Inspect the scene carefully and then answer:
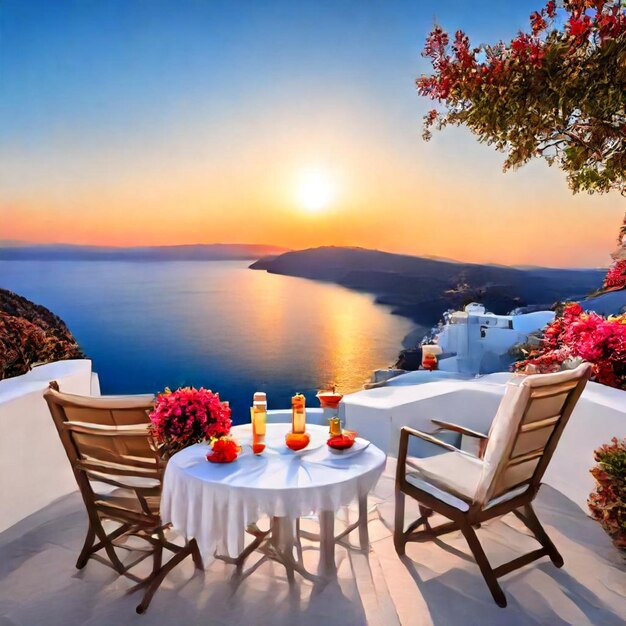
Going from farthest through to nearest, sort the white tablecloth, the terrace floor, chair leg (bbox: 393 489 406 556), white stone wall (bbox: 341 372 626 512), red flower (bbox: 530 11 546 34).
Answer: red flower (bbox: 530 11 546 34)
white stone wall (bbox: 341 372 626 512)
chair leg (bbox: 393 489 406 556)
the terrace floor
the white tablecloth

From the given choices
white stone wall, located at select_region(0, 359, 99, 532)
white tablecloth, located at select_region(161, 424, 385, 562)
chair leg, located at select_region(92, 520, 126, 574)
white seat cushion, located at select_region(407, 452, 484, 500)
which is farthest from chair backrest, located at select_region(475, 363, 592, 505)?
white stone wall, located at select_region(0, 359, 99, 532)

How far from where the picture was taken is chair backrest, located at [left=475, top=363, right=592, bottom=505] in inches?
81.6

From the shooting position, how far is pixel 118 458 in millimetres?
2135

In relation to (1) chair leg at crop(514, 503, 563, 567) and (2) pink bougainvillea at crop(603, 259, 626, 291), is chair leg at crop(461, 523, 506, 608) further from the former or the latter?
(2) pink bougainvillea at crop(603, 259, 626, 291)

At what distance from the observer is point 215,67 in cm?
662

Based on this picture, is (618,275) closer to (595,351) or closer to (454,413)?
(595,351)

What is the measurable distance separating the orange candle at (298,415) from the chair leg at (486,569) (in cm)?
81

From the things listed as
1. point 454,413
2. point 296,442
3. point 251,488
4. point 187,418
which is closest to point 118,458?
point 187,418

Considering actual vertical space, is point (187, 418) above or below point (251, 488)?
above

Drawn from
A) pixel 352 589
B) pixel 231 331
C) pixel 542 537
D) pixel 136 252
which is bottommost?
pixel 231 331

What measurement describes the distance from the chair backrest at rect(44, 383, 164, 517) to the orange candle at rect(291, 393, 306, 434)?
24.5 inches

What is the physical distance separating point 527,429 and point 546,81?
2.82 meters

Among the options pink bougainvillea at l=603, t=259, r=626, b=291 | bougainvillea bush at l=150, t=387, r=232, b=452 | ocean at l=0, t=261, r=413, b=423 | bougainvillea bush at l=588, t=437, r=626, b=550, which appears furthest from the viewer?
ocean at l=0, t=261, r=413, b=423

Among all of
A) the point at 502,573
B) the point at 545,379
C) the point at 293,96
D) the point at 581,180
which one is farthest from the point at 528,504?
the point at 293,96
